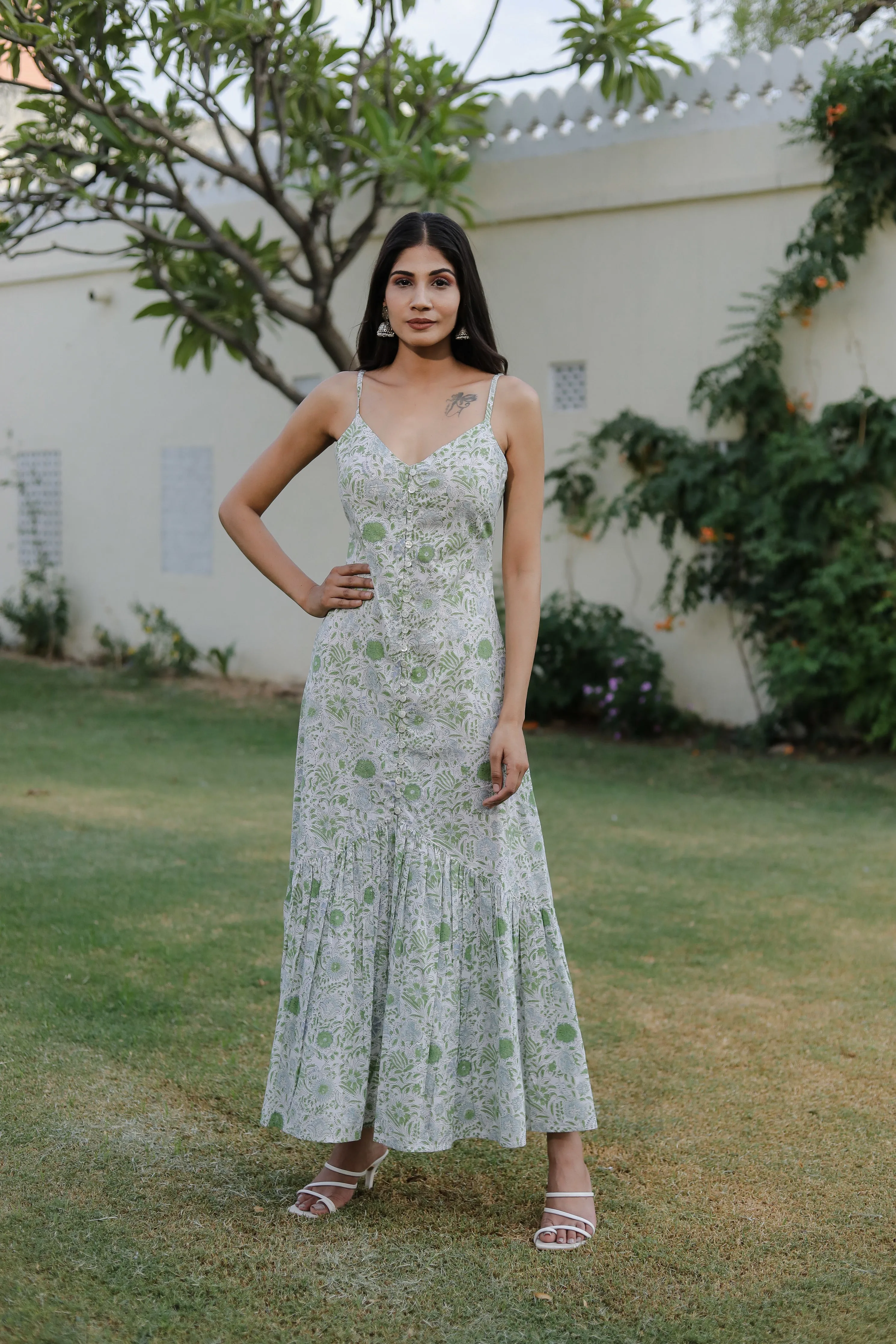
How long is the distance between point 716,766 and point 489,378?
4.87 m

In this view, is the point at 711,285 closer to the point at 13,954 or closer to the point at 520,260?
the point at 520,260

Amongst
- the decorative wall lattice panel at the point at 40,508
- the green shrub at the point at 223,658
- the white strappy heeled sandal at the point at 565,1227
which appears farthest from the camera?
the decorative wall lattice panel at the point at 40,508

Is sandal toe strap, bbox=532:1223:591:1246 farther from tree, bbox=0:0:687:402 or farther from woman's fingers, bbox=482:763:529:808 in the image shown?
tree, bbox=0:0:687:402

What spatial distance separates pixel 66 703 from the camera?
891 cm

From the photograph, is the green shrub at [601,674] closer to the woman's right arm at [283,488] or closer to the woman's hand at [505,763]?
the woman's right arm at [283,488]

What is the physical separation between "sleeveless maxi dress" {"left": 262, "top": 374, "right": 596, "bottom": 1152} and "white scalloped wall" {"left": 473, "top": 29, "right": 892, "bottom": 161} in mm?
5897

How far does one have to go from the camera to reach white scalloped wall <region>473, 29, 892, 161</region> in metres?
7.30

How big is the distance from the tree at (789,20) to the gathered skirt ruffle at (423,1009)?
644 centimetres

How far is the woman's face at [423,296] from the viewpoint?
93.0 inches

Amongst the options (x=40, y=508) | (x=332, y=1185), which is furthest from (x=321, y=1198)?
(x=40, y=508)

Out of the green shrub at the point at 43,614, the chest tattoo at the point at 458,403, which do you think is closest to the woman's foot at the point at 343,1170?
the chest tattoo at the point at 458,403

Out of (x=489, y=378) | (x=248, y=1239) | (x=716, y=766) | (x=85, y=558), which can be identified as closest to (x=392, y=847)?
(x=248, y=1239)

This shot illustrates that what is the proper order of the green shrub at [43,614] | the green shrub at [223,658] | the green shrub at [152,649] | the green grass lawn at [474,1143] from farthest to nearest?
the green shrub at [43,614], the green shrub at [152,649], the green shrub at [223,658], the green grass lawn at [474,1143]

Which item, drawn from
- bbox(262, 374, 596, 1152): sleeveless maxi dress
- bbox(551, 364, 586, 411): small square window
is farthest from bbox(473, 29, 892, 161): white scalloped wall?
bbox(262, 374, 596, 1152): sleeveless maxi dress
